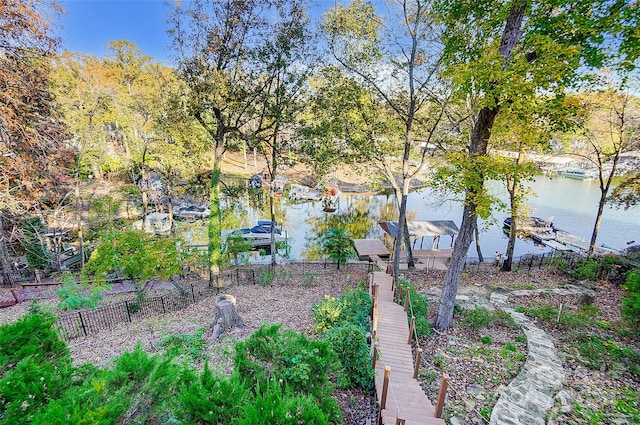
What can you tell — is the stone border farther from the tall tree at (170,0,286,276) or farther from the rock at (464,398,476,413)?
the tall tree at (170,0,286,276)

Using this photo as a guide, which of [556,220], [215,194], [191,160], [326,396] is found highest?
[191,160]

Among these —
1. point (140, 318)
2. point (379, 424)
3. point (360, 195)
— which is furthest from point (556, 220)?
point (140, 318)

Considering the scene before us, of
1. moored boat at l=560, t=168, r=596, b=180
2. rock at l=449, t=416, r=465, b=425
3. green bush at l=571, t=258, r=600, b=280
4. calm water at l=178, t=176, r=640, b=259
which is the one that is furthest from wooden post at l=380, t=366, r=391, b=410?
moored boat at l=560, t=168, r=596, b=180

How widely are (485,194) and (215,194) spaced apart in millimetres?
9404

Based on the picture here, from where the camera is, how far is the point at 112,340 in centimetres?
781

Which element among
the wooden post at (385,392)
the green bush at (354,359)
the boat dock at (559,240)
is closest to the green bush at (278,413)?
the wooden post at (385,392)

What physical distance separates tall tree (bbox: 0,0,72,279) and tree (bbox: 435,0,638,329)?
1085 centimetres

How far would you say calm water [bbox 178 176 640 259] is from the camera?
21.3 m

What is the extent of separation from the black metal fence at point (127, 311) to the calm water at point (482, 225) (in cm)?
518

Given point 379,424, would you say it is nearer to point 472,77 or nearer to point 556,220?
point 472,77

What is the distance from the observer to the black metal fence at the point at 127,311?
8289 millimetres

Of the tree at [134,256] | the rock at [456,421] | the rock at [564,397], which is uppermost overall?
the tree at [134,256]

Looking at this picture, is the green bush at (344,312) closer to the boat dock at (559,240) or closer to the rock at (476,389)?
the rock at (476,389)

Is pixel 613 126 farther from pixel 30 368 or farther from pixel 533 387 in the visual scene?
pixel 30 368
